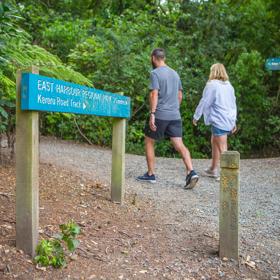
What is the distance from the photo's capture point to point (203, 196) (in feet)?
20.5

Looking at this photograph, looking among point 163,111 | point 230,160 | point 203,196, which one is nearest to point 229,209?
point 230,160

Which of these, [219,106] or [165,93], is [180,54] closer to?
[219,106]

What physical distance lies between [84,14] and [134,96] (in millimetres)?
8169

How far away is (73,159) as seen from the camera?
336 inches

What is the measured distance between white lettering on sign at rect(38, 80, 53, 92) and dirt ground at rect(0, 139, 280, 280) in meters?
1.18

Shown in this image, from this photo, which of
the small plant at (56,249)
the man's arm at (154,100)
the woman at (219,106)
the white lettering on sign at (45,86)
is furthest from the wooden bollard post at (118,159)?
the woman at (219,106)

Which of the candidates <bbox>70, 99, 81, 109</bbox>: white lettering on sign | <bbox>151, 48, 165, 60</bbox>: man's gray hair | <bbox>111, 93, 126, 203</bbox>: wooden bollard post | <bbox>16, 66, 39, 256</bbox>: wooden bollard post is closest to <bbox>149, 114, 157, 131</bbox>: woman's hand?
<bbox>151, 48, 165, 60</bbox>: man's gray hair

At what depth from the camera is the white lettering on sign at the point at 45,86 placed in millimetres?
3304

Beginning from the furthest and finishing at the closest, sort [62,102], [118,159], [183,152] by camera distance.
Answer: [183,152] < [118,159] < [62,102]

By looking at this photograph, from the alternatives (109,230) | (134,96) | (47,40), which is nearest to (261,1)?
(134,96)

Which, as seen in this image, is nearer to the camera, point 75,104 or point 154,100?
point 75,104

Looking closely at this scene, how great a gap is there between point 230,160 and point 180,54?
1068 cm

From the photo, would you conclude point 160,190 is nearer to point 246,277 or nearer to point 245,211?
point 245,211

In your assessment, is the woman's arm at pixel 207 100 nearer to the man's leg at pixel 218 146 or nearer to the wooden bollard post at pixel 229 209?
the man's leg at pixel 218 146
